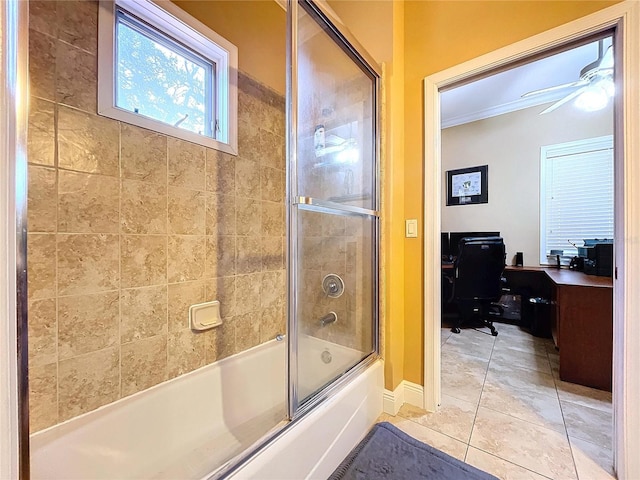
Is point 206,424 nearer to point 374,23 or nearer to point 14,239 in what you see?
→ point 14,239

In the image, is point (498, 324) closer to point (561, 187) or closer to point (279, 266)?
point (561, 187)

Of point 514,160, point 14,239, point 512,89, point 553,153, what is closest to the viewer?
point 14,239

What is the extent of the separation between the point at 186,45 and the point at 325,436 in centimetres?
224

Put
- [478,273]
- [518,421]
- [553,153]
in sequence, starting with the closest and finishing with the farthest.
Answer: [518,421] → [478,273] → [553,153]

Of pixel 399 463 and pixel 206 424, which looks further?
pixel 206 424

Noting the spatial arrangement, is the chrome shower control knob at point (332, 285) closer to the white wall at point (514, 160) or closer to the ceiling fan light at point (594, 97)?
the ceiling fan light at point (594, 97)

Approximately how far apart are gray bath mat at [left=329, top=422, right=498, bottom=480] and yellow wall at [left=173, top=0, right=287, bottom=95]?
231cm

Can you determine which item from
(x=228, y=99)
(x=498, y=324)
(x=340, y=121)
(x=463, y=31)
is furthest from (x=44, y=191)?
(x=498, y=324)

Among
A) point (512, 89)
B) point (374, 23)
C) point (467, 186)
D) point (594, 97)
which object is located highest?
point (512, 89)

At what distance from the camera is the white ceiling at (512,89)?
2.64 meters

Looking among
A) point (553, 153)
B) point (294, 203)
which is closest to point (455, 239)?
point (553, 153)

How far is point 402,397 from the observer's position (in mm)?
1748

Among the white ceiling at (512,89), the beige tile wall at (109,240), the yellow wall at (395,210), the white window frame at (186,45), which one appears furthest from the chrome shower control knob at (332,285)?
the white ceiling at (512,89)

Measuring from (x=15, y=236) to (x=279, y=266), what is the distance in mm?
1654
